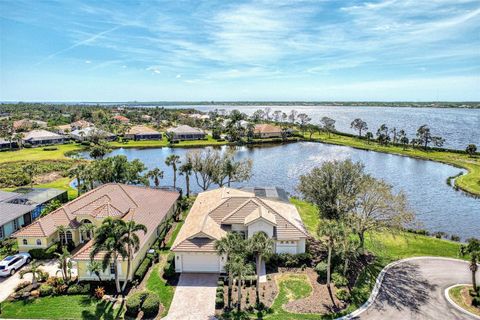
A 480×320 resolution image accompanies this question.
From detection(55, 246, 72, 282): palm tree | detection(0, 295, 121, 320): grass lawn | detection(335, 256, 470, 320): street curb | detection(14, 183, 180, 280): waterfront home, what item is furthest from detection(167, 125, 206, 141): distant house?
detection(335, 256, 470, 320): street curb

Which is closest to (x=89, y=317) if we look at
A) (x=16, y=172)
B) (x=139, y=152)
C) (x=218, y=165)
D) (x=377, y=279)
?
(x=377, y=279)

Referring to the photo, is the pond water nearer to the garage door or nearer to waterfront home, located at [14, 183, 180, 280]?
waterfront home, located at [14, 183, 180, 280]

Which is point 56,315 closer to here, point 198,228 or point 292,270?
point 198,228

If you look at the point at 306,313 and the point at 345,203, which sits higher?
the point at 345,203

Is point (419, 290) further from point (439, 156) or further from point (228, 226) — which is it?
point (439, 156)

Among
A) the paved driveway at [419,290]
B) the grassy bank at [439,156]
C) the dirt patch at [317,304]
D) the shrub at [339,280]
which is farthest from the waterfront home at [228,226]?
the grassy bank at [439,156]

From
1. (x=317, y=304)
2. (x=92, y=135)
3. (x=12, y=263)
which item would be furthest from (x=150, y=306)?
(x=92, y=135)

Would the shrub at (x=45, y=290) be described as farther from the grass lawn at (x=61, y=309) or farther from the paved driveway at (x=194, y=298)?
the paved driveway at (x=194, y=298)
